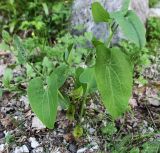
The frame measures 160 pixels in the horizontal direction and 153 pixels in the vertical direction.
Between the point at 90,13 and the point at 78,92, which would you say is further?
the point at 90,13

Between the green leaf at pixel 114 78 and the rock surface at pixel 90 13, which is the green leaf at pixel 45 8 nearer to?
the rock surface at pixel 90 13

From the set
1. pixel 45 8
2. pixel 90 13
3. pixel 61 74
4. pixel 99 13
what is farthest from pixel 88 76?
pixel 45 8

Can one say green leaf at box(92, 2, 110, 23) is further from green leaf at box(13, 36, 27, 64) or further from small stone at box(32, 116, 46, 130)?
small stone at box(32, 116, 46, 130)

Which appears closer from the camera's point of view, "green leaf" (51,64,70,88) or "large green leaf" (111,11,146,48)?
"large green leaf" (111,11,146,48)

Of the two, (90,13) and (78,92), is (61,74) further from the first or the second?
(90,13)

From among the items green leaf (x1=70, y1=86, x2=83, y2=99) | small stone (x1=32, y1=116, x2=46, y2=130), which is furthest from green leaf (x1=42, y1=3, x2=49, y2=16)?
green leaf (x1=70, y1=86, x2=83, y2=99)

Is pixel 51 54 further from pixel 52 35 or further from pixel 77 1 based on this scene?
pixel 77 1
